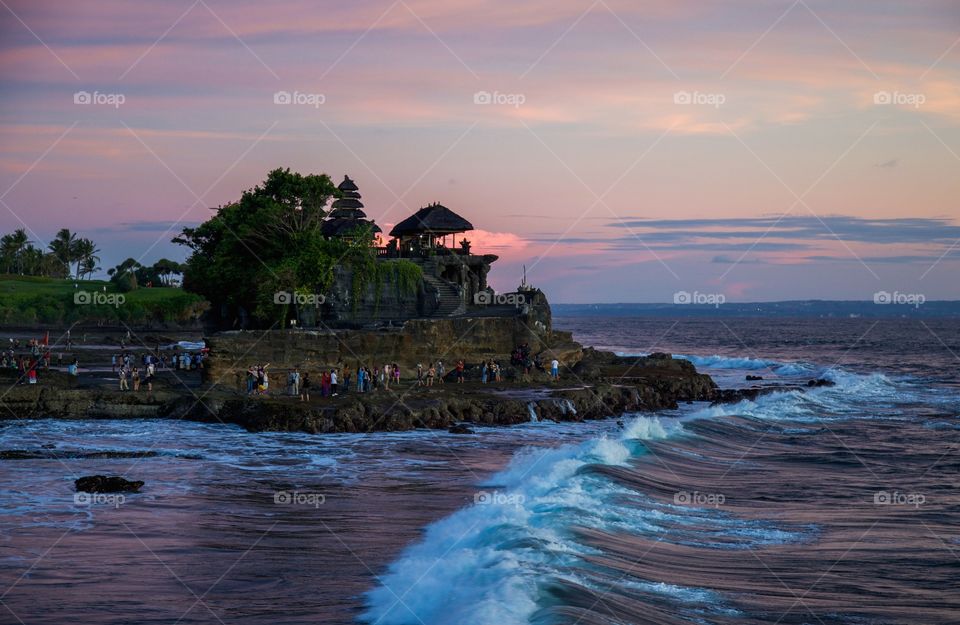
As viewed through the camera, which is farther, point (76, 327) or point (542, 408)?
point (76, 327)

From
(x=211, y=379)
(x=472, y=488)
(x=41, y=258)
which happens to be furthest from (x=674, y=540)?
(x=41, y=258)

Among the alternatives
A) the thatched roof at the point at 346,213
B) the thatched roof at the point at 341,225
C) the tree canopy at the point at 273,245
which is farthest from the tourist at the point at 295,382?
the thatched roof at the point at 346,213

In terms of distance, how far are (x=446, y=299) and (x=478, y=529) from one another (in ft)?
104

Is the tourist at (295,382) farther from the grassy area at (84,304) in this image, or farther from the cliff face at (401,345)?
the grassy area at (84,304)

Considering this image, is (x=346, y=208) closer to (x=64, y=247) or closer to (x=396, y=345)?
(x=396, y=345)

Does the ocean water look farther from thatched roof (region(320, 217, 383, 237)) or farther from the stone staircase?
thatched roof (region(320, 217, 383, 237))

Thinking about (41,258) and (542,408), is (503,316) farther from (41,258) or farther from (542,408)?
(41,258)

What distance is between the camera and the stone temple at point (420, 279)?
46.1 meters

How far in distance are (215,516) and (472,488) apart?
19.6 feet

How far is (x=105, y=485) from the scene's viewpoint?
2048 centimetres

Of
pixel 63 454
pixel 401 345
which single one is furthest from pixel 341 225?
pixel 63 454

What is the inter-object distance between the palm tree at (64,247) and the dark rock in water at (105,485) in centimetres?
11036

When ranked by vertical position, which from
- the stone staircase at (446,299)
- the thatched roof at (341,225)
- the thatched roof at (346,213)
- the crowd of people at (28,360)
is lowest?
the crowd of people at (28,360)

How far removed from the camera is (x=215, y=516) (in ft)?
61.0
